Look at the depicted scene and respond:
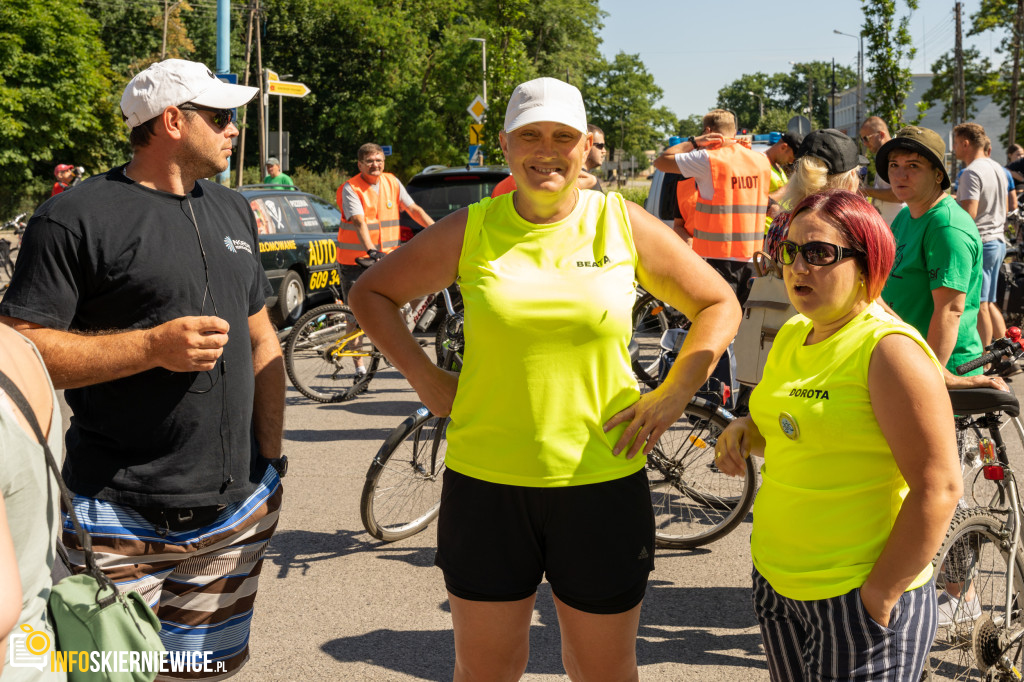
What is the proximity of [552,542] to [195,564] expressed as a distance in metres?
1.04

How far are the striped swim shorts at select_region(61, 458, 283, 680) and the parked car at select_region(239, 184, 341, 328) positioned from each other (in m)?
8.00

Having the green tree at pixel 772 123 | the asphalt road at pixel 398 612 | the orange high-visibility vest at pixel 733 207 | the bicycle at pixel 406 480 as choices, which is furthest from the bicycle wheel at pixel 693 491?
the green tree at pixel 772 123

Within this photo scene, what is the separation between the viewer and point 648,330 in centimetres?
875

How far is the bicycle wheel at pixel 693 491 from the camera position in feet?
16.0

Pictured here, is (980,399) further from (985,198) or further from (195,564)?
(985,198)

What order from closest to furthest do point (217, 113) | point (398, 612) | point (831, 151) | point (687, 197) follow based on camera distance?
point (217, 113) < point (831, 151) < point (398, 612) < point (687, 197)

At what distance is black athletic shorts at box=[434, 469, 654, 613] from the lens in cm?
239

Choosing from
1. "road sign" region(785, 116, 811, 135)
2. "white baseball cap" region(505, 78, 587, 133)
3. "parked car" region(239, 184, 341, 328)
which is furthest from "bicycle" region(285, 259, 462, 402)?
"road sign" region(785, 116, 811, 135)

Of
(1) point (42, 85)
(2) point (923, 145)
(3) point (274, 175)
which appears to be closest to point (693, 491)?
(2) point (923, 145)

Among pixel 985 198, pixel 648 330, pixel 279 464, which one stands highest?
pixel 985 198

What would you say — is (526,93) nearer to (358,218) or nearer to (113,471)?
(113,471)

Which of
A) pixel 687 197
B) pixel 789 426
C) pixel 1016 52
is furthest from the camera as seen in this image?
pixel 1016 52

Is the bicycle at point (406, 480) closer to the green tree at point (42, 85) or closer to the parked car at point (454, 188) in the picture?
the parked car at point (454, 188)

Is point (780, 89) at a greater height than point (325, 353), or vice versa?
point (780, 89)
